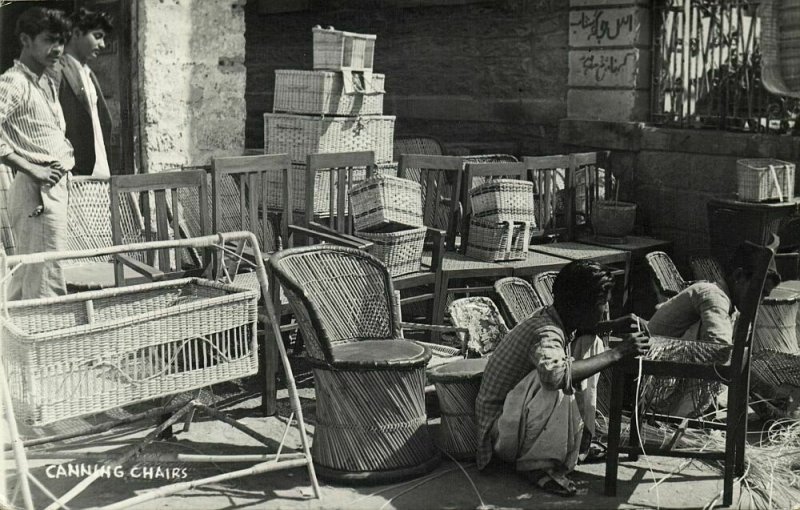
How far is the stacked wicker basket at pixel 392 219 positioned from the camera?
22.1 feet

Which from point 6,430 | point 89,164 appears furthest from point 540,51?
point 6,430

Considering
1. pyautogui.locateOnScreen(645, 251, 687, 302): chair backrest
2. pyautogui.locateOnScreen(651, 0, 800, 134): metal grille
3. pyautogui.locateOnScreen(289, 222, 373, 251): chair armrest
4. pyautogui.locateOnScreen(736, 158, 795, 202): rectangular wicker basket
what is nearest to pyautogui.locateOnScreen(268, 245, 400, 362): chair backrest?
pyautogui.locateOnScreen(289, 222, 373, 251): chair armrest

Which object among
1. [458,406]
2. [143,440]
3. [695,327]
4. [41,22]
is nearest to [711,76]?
[695,327]

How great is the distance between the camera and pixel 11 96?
5.57 meters

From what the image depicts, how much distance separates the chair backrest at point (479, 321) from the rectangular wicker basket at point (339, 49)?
2796 millimetres

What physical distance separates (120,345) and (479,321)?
275 centimetres

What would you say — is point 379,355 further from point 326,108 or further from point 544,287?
point 326,108

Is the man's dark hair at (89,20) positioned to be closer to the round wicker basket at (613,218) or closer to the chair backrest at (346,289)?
the chair backrest at (346,289)

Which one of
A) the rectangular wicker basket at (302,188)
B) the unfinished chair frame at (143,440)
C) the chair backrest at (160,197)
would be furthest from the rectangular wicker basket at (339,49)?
the unfinished chair frame at (143,440)

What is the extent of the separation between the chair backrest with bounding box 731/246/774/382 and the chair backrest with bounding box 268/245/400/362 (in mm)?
1872

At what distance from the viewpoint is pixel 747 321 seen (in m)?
4.70

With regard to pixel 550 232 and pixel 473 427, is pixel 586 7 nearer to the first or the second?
pixel 550 232

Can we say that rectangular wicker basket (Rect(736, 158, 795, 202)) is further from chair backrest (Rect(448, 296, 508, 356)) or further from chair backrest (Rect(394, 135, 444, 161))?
chair backrest (Rect(394, 135, 444, 161))

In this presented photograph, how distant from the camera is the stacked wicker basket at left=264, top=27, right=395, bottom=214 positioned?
8.24m
